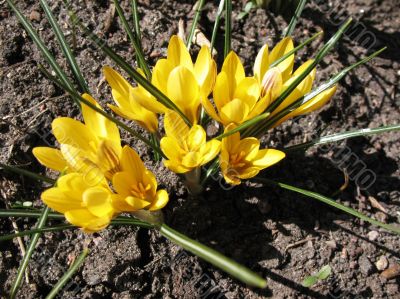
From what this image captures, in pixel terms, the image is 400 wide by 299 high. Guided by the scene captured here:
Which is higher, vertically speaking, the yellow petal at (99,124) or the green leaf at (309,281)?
the yellow petal at (99,124)

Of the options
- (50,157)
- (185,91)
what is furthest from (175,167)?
(50,157)

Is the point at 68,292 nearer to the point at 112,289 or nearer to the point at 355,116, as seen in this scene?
the point at 112,289

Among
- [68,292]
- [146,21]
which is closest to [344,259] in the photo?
[68,292]

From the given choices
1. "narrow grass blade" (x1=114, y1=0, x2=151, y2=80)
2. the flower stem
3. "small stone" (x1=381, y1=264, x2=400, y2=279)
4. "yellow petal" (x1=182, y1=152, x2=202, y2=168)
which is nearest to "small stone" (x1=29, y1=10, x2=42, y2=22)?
"narrow grass blade" (x1=114, y1=0, x2=151, y2=80)

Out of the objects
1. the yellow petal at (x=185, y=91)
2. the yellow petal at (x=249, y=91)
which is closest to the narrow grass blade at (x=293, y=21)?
the yellow petal at (x=249, y=91)

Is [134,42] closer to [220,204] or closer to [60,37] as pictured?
[60,37]

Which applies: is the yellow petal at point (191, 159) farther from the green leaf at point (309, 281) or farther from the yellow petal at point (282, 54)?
the green leaf at point (309, 281)

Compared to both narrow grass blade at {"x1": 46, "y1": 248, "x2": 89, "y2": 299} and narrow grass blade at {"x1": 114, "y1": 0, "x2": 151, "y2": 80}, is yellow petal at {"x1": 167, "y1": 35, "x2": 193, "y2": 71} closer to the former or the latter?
narrow grass blade at {"x1": 114, "y1": 0, "x2": 151, "y2": 80}
